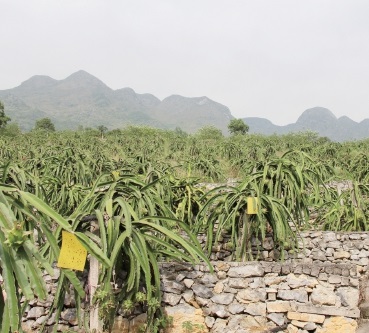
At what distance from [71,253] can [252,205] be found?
2692mm

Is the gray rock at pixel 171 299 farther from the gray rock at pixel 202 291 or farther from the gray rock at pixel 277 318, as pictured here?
the gray rock at pixel 277 318

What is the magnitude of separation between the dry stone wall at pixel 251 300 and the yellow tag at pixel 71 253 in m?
1.30

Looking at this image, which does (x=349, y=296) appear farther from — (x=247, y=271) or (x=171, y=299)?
(x=171, y=299)

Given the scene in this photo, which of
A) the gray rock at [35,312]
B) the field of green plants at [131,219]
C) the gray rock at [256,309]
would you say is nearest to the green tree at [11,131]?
the field of green plants at [131,219]

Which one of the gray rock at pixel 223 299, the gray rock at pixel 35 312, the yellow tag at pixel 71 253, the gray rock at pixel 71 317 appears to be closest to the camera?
the yellow tag at pixel 71 253

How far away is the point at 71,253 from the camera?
2691 mm

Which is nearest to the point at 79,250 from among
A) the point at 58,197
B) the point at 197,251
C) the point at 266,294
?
the point at 197,251

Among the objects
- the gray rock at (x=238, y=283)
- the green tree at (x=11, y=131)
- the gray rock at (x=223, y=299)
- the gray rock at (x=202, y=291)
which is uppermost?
the green tree at (x=11, y=131)

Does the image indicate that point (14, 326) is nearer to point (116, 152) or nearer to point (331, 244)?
point (331, 244)

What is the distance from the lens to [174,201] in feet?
21.8

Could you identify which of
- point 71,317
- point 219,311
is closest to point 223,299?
point 219,311

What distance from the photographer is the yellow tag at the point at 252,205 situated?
484 cm

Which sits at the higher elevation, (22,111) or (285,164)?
(22,111)

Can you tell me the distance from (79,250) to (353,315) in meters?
2.69
